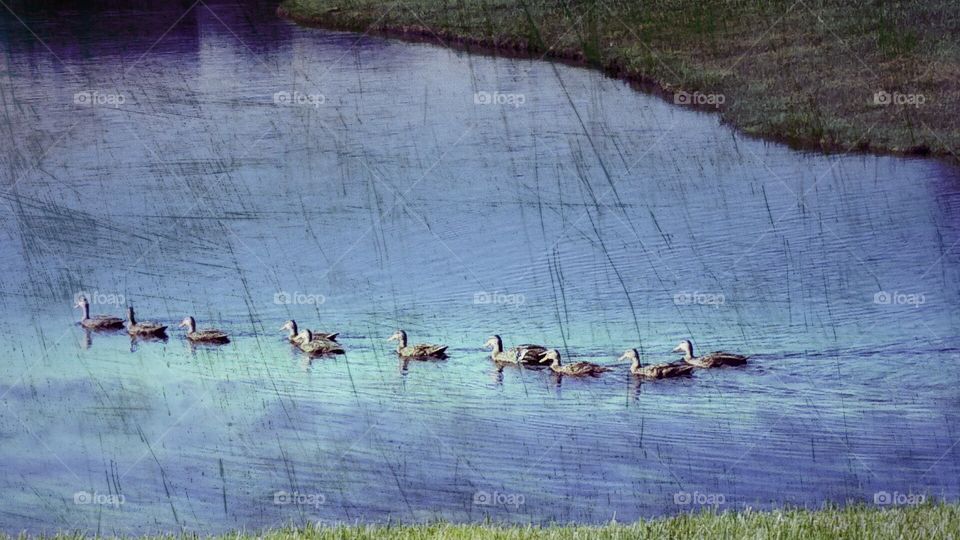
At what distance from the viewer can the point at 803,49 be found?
5.45 metres

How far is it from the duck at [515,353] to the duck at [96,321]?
1.26 metres

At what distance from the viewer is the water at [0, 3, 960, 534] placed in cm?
505

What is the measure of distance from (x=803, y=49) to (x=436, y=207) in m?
1.47

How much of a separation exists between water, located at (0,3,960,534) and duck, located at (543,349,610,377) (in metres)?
0.04

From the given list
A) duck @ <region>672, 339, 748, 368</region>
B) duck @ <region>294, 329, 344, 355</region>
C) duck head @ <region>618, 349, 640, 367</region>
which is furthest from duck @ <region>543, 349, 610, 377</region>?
duck @ <region>294, 329, 344, 355</region>

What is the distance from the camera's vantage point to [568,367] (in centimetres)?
518

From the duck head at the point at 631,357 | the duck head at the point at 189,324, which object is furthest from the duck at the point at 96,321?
the duck head at the point at 631,357

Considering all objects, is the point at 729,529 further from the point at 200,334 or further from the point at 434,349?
the point at 200,334

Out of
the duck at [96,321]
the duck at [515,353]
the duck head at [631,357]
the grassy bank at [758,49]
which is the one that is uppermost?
the grassy bank at [758,49]

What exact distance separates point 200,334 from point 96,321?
36 centimetres

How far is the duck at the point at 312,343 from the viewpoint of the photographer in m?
5.12

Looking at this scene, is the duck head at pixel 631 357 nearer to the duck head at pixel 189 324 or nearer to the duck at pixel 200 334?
the duck at pixel 200 334

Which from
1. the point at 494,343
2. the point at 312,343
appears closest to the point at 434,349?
the point at 494,343

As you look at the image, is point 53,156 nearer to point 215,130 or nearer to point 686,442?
point 215,130
